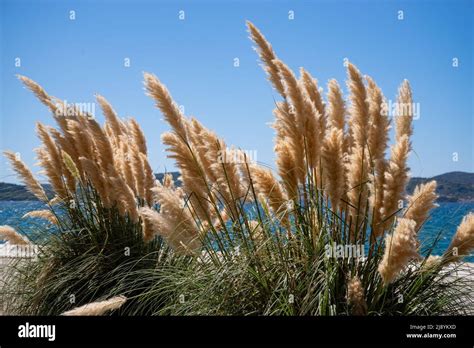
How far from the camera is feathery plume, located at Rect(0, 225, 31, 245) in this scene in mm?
4207

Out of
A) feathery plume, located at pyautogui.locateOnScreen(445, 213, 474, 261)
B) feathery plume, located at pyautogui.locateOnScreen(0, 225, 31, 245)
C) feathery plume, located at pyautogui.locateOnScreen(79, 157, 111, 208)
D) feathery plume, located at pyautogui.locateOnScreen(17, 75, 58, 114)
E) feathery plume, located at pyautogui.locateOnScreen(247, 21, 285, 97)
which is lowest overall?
feathery plume, located at pyautogui.locateOnScreen(445, 213, 474, 261)

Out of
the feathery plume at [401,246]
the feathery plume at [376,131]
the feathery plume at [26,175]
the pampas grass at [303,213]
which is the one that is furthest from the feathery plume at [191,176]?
the feathery plume at [26,175]

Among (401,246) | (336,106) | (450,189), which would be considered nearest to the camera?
(401,246)

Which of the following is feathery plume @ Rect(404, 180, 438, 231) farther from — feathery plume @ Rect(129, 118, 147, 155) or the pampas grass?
feathery plume @ Rect(129, 118, 147, 155)

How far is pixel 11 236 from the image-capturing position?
4234 mm

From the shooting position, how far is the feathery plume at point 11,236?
13.8ft

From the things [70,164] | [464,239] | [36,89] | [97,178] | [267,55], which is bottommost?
[464,239]

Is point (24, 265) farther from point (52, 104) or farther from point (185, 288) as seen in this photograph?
point (185, 288)

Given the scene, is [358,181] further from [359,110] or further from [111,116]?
[111,116]

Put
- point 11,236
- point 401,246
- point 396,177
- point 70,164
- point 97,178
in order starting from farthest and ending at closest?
point 11,236 → point 70,164 → point 97,178 → point 396,177 → point 401,246

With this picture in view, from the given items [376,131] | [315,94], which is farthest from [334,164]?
[315,94]

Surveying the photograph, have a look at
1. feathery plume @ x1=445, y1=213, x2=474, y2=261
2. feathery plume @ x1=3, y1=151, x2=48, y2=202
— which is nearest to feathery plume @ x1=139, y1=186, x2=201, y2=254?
feathery plume @ x1=445, y1=213, x2=474, y2=261

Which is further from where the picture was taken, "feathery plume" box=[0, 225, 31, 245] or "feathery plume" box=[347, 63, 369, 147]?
"feathery plume" box=[0, 225, 31, 245]

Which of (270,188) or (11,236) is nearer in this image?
(270,188)
